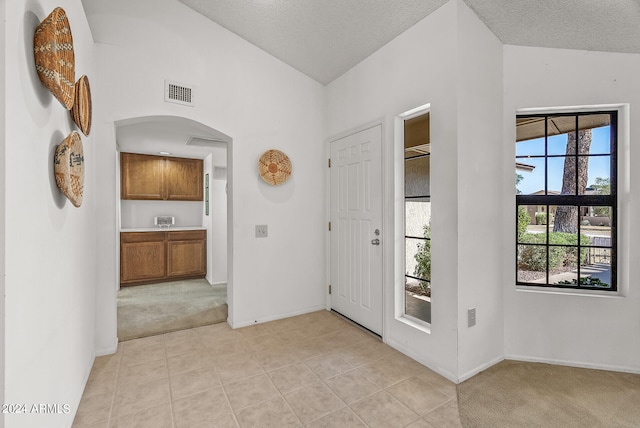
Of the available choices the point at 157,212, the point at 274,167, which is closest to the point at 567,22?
the point at 274,167

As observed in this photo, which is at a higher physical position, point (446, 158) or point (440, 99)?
point (440, 99)

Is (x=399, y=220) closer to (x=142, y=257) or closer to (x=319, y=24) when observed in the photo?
(x=319, y=24)

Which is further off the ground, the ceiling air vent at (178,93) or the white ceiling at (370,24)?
the white ceiling at (370,24)

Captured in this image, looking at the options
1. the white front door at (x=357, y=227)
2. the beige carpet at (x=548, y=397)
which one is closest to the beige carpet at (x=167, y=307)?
the white front door at (x=357, y=227)

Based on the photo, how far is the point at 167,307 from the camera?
3766 mm

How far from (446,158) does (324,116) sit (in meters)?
1.85

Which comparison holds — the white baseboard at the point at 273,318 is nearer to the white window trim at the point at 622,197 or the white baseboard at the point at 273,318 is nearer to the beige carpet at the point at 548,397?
the beige carpet at the point at 548,397

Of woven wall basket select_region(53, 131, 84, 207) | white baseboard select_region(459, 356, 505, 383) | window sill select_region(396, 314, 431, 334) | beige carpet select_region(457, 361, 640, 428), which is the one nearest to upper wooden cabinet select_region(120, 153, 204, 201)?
woven wall basket select_region(53, 131, 84, 207)

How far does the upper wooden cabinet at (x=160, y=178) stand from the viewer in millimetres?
5121

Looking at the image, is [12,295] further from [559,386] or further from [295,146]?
[559,386]

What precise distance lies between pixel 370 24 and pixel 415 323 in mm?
2559

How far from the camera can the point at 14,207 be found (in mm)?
1036

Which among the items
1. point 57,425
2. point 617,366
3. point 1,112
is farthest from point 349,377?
point 1,112

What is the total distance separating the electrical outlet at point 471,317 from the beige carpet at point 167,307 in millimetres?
2449
